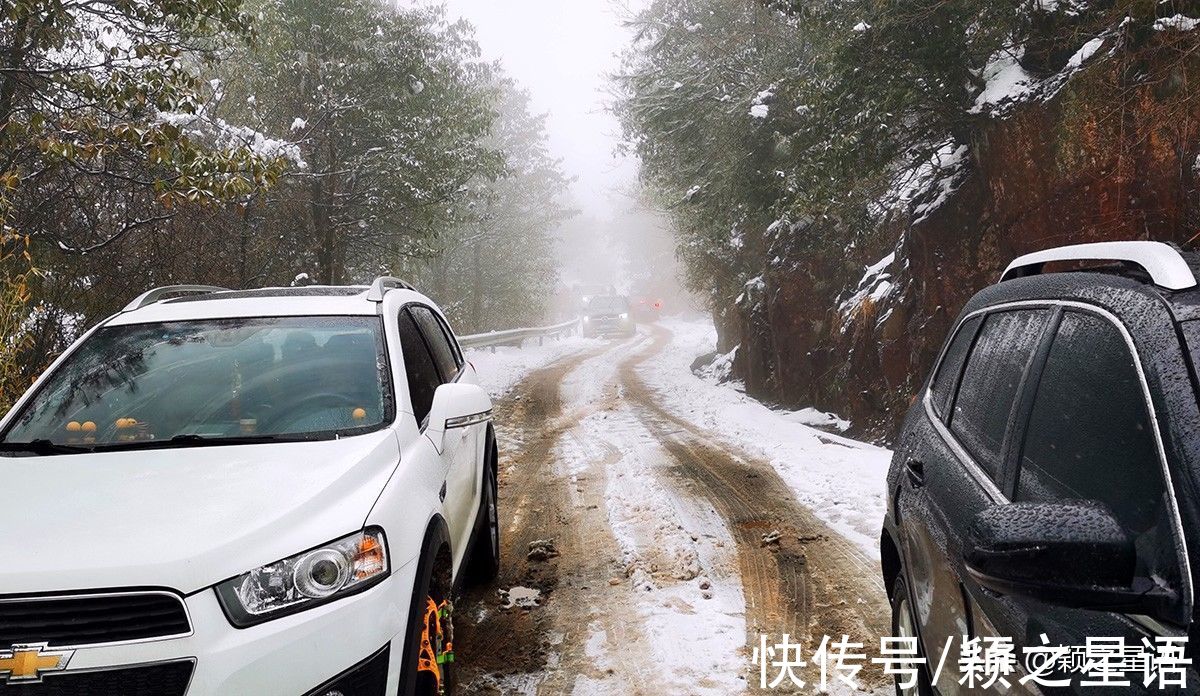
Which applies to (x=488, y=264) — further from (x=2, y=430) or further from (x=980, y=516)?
(x=980, y=516)

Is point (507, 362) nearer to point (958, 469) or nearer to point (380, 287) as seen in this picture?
point (380, 287)

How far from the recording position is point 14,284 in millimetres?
5879

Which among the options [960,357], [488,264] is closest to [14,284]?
[960,357]

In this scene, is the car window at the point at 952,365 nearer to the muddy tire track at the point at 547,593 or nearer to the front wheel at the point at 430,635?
the muddy tire track at the point at 547,593

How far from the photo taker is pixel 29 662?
206 cm

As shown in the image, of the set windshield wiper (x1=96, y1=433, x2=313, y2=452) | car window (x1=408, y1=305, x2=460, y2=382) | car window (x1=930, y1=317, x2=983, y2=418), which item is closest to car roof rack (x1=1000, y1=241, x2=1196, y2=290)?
car window (x1=930, y1=317, x2=983, y2=418)

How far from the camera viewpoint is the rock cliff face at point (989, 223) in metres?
6.27

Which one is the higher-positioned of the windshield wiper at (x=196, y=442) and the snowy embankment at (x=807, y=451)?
the windshield wiper at (x=196, y=442)

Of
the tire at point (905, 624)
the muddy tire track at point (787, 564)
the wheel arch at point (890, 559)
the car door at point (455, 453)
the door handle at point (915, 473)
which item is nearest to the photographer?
the tire at point (905, 624)

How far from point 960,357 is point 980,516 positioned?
1.74 meters

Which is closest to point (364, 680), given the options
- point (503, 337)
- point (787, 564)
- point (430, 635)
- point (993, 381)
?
point (430, 635)

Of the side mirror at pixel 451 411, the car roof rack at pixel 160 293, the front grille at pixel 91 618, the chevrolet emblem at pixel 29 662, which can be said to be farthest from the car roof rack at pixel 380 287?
the chevrolet emblem at pixel 29 662

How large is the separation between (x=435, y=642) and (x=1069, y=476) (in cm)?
224

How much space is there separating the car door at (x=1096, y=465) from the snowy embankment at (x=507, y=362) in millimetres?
12795
